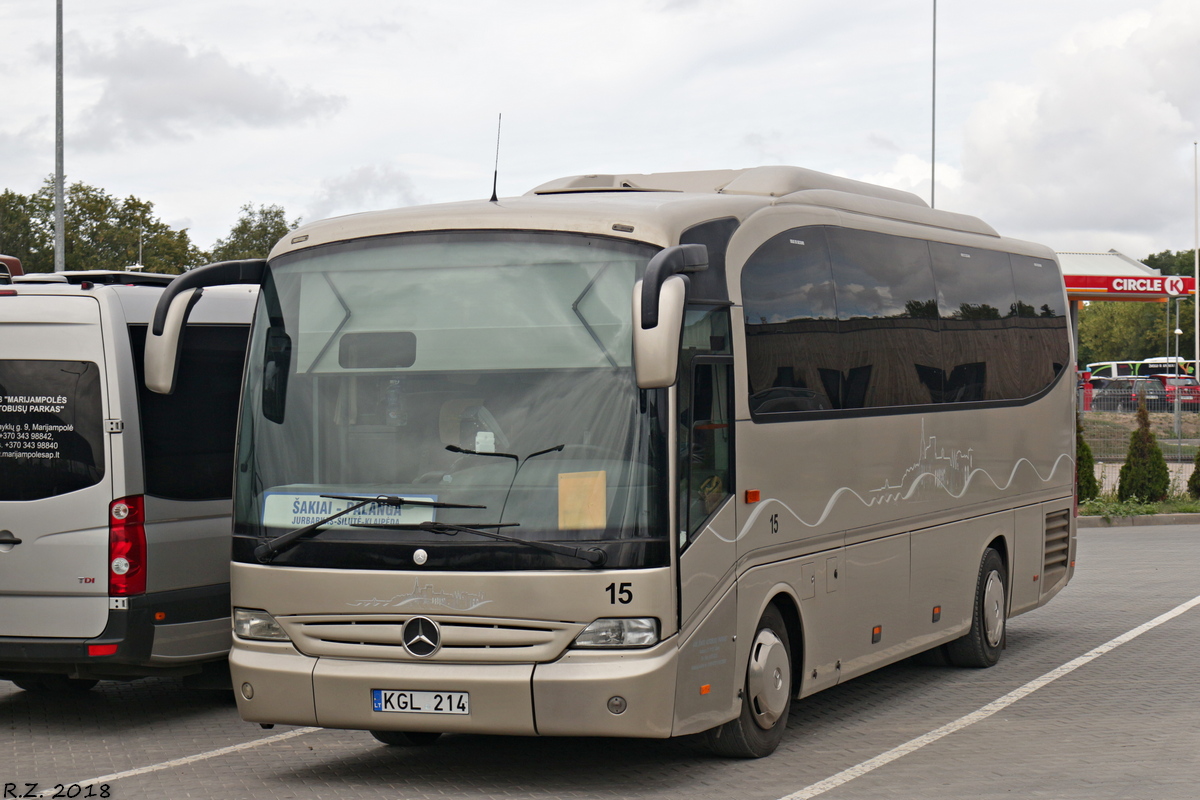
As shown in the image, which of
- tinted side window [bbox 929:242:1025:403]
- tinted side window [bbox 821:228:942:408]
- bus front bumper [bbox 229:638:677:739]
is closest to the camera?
bus front bumper [bbox 229:638:677:739]

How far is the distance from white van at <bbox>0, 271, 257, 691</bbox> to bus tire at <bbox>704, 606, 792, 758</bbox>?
3.42m

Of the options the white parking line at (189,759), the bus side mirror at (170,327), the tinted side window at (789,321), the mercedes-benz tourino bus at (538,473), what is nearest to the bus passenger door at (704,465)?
the mercedes-benz tourino bus at (538,473)

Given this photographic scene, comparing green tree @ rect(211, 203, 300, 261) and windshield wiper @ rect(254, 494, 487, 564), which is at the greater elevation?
green tree @ rect(211, 203, 300, 261)

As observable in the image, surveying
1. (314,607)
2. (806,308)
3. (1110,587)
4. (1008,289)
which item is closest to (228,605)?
(314,607)

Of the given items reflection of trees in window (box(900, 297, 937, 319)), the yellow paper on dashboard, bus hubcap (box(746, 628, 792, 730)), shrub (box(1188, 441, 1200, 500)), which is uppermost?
reflection of trees in window (box(900, 297, 937, 319))

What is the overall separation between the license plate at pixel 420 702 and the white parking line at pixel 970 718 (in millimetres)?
1624

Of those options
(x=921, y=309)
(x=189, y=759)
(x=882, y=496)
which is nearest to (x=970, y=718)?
(x=882, y=496)

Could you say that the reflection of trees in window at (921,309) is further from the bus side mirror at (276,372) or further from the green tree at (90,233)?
the green tree at (90,233)

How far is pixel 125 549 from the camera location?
29.0 ft

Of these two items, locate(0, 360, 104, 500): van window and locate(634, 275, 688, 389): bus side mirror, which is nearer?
locate(634, 275, 688, 389): bus side mirror

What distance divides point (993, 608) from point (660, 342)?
6246 millimetres

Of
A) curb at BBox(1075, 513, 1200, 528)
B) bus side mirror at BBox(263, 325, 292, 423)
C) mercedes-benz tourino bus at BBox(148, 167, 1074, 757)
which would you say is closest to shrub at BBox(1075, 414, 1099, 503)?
curb at BBox(1075, 513, 1200, 528)

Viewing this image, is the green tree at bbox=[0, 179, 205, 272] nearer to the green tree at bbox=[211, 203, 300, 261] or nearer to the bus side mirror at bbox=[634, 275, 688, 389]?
the green tree at bbox=[211, 203, 300, 261]

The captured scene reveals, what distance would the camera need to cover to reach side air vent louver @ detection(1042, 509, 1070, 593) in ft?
42.8
